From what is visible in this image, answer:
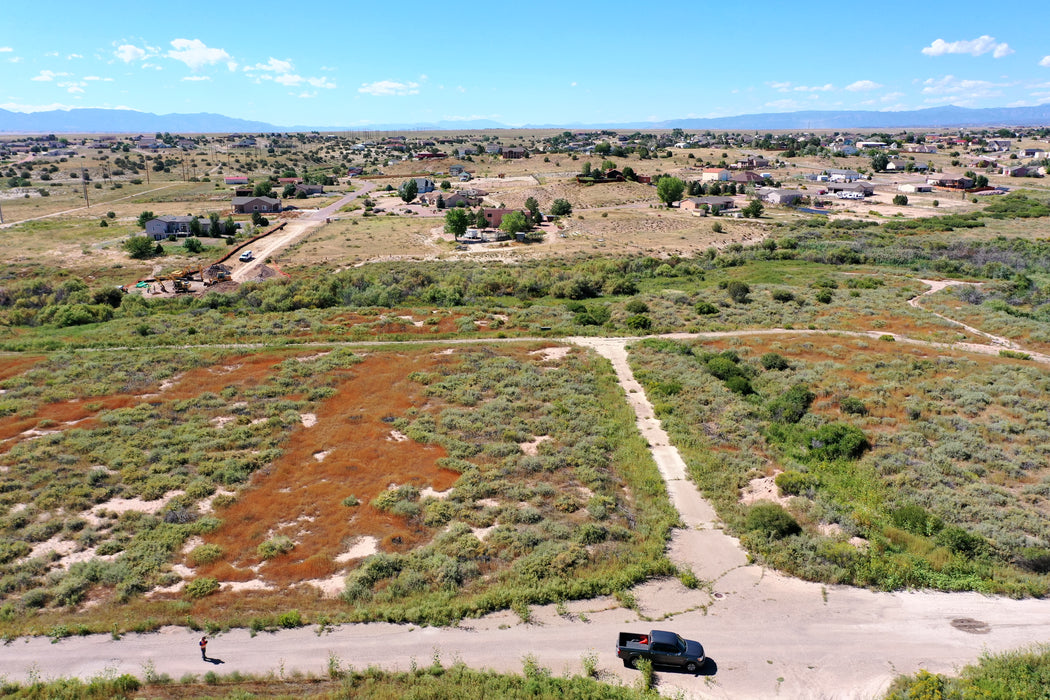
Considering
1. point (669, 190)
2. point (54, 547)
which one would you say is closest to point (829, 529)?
point (54, 547)

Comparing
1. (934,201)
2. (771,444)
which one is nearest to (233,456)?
(771,444)

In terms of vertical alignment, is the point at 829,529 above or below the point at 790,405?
below

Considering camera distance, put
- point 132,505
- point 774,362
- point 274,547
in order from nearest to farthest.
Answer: point 274,547, point 132,505, point 774,362

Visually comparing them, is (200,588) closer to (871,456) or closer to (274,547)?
(274,547)

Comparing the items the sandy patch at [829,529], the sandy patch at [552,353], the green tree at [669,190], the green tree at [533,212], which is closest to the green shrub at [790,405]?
the sandy patch at [829,529]

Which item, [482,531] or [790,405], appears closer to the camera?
[482,531]

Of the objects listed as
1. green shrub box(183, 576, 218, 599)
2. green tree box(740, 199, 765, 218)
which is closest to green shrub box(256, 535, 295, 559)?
green shrub box(183, 576, 218, 599)

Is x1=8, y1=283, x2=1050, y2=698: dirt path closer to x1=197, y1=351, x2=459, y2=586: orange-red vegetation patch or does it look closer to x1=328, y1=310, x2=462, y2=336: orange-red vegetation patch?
x1=197, y1=351, x2=459, y2=586: orange-red vegetation patch

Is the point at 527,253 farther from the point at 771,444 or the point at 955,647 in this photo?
the point at 955,647
